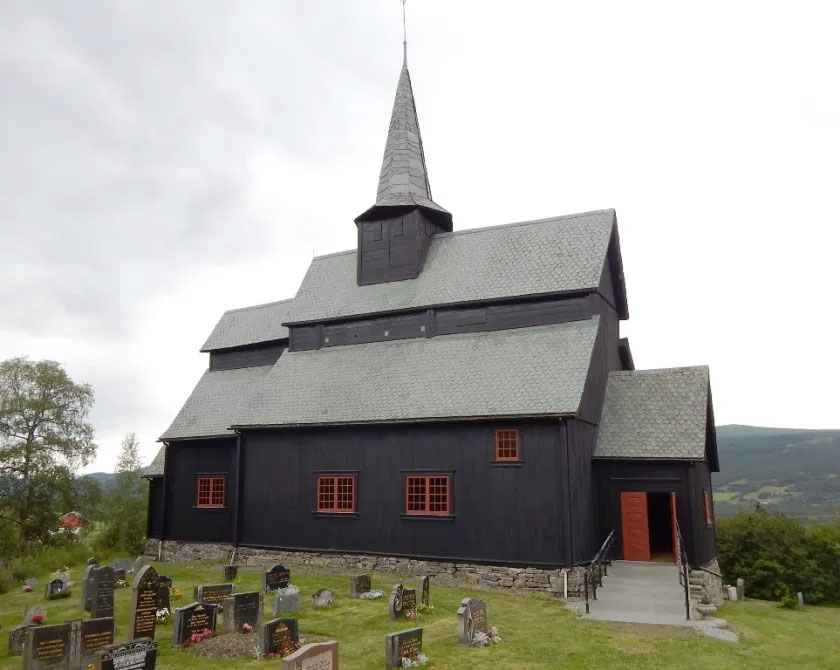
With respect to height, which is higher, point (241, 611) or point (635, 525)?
point (635, 525)

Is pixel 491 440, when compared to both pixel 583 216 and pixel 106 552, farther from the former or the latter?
pixel 106 552

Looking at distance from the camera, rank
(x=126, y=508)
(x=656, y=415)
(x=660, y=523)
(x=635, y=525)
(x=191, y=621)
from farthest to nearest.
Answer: (x=126, y=508)
(x=660, y=523)
(x=656, y=415)
(x=635, y=525)
(x=191, y=621)

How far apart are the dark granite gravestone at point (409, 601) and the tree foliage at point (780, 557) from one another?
722 inches

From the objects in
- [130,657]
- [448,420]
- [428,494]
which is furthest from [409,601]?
[130,657]

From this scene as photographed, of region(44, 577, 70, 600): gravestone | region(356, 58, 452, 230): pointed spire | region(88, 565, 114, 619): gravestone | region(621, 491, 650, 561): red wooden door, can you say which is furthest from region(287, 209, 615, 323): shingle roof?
region(88, 565, 114, 619): gravestone

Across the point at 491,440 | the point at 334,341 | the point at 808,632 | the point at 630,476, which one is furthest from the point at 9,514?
the point at 808,632

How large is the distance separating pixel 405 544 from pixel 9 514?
23.0 m

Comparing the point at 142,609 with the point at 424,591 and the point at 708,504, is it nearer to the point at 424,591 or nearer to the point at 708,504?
the point at 424,591

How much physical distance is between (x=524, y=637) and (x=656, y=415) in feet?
29.7

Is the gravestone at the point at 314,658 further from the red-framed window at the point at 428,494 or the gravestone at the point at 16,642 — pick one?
the red-framed window at the point at 428,494

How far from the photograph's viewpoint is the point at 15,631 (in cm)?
1190

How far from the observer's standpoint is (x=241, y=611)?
12.9 m

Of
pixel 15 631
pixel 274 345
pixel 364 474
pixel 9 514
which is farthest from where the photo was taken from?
pixel 9 514

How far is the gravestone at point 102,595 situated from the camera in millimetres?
14445
